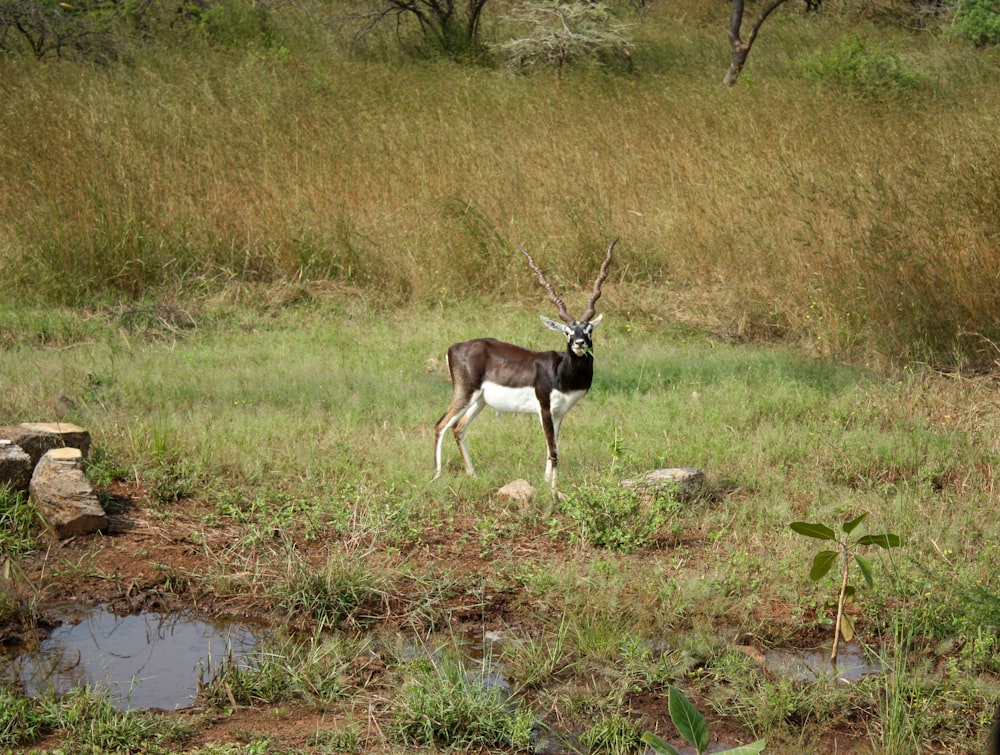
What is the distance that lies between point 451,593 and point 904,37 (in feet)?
59.9

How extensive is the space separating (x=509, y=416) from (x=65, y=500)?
2909 mm

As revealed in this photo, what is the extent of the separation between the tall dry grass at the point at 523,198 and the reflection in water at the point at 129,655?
207 inches

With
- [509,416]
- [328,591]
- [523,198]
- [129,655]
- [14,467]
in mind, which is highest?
[523,198]

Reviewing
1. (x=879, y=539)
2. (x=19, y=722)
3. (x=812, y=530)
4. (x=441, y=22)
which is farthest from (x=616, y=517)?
(x=441, y=22)

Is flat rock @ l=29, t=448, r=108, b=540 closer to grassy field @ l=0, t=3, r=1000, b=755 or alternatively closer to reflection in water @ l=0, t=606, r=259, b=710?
grassy field @ l=0, t=3, r=1000, b=755

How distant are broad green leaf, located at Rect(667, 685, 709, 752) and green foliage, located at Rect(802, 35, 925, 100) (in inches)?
492

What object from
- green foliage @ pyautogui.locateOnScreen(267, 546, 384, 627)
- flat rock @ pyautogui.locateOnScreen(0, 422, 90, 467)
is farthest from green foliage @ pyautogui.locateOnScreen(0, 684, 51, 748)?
flat rock @ pyautogui.locateOnScreen(0, 422, 90, 467)

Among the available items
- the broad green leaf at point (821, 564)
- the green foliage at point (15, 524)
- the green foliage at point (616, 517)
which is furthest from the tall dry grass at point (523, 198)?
the green foliage at point (15, 524)

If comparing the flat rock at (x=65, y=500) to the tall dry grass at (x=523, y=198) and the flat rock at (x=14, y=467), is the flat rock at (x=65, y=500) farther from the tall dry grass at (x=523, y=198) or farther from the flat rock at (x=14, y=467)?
the tall dry grass at (x=523, y=198)

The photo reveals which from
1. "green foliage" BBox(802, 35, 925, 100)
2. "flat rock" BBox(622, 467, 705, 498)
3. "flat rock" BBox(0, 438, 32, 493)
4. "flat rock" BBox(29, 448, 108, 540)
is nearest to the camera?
"flat rock" BBox(29, 448, 108, 540)

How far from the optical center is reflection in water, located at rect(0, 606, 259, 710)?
4.19m

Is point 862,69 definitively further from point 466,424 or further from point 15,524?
point 15,524

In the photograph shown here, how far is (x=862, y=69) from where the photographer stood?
49.2ft

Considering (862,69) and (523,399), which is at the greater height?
(862,69)
